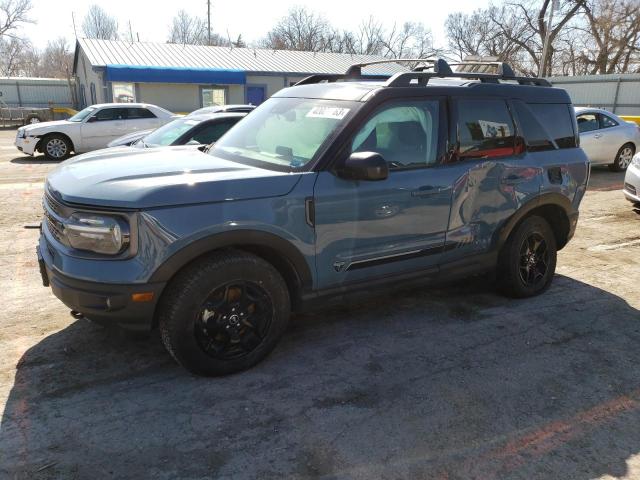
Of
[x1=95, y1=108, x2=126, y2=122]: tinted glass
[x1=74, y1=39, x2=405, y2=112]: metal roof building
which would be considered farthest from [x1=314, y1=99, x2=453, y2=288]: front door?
[x1=74, y1=39, x2=405, y2=112]: metal roof building

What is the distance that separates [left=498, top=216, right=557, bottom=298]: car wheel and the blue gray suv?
0.01 metres

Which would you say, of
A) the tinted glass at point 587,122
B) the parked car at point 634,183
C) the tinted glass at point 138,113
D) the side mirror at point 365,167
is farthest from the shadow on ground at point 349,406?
the tinted glass at point 138,113

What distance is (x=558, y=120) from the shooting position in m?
4.72

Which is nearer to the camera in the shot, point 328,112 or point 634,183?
point 328,112

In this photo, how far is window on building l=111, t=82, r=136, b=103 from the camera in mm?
25141

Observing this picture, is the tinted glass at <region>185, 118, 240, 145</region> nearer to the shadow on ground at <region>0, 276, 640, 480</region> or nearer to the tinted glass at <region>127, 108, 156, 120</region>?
the shadow on ground at <region>0, 276, 640, 480</region>

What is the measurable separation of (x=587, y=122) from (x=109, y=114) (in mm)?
12141

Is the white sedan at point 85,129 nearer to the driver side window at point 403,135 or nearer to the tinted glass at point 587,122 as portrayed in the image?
the tinted glass at point 587,122

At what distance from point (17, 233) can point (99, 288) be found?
4.55 m

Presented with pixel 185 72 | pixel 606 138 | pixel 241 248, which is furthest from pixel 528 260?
pixel 185 72

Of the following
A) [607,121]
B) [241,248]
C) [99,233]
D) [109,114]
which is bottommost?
[241,248]

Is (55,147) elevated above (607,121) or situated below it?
below

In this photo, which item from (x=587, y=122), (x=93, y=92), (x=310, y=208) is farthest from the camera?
(x=93, y=92)

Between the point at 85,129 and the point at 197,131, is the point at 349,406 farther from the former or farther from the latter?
the point at 85,129
